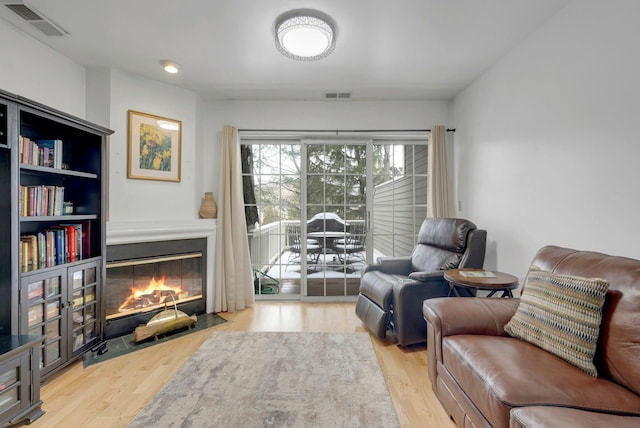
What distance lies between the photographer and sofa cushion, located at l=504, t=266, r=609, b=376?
1222mm

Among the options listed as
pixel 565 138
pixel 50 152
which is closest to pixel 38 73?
pixel 50 152

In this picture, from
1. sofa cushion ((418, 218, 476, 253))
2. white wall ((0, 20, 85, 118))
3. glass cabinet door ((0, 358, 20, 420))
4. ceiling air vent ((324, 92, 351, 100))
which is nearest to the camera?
glass cabinet door ((0, 358, 20, 420))

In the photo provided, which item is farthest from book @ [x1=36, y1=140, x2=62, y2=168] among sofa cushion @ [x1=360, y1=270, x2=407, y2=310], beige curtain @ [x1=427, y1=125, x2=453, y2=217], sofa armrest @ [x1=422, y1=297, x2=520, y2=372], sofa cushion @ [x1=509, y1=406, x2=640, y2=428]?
beige curtain @ [x1=427, y1=125, x2=453, y2=217]

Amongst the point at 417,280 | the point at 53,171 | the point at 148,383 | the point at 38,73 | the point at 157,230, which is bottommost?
the point at 148,383

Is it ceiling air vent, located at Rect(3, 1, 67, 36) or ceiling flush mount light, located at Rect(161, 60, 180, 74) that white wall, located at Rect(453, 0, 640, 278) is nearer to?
ceiling flush mount light, located at Rect(161, 60, 180, 74)

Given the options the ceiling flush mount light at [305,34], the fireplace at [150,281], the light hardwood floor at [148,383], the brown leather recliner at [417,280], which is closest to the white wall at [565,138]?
the brown leather recliner at [417,280]

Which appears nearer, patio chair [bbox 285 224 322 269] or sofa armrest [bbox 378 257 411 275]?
sofa armrest [bbox 378 257 411 275]

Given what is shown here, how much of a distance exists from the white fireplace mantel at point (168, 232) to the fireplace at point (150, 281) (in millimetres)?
51

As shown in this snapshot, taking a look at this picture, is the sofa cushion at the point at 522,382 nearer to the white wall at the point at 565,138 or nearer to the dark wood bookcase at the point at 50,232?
the white wall at the point at 565,138

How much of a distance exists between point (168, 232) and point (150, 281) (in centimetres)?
55

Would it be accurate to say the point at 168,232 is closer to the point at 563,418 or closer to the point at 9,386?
the point at 9,386

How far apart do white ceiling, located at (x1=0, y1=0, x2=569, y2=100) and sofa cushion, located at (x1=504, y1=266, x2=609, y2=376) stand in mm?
1795

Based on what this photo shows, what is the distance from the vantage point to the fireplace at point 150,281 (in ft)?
8.57

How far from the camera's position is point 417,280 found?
2328 mm
